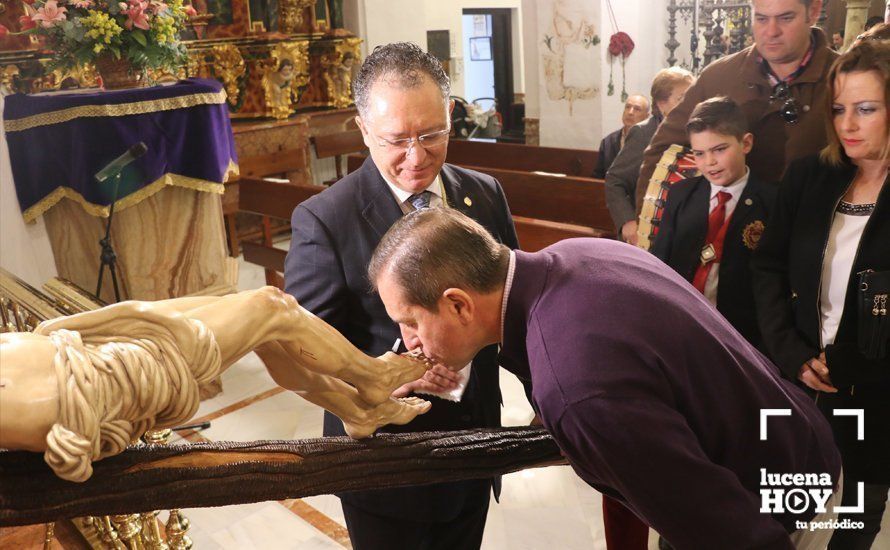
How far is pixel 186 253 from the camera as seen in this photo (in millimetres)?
4422

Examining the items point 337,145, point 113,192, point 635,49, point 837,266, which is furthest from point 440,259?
point 337,145

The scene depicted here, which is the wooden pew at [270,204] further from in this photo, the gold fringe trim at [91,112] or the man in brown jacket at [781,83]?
the man in brown jacket at [781,83]

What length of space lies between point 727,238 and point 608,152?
8.51 feet

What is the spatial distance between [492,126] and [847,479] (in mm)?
9913

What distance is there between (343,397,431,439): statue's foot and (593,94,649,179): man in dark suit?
3337 mm

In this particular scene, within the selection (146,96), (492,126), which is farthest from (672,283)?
(492,126)

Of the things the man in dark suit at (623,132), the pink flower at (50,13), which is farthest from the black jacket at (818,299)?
the pink flower at (50,13)

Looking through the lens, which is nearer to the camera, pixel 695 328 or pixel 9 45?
pixel 695 328

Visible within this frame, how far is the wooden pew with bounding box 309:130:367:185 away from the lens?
27.0ft

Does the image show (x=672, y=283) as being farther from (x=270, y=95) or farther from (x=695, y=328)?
(x=270, y=95)

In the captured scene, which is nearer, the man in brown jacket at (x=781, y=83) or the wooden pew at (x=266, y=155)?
the man in brown jacket at (x=781, y=83)

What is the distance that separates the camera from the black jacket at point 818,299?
216 centimetres

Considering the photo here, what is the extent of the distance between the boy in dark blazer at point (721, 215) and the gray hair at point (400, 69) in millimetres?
1074

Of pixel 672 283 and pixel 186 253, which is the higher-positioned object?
pixel 672 283
